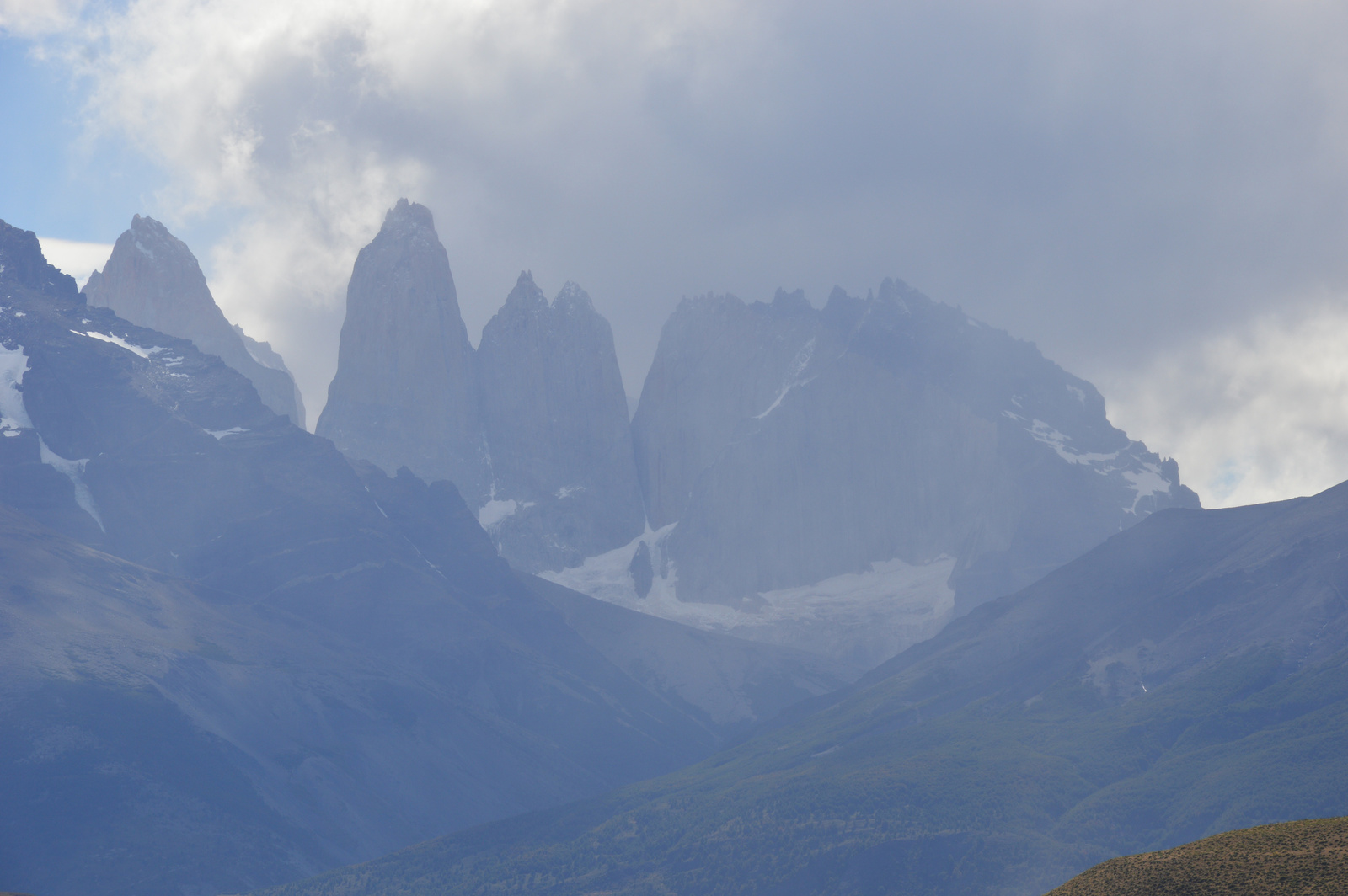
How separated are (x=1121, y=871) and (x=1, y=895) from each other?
82600 mm

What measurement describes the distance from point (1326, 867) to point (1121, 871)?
35.9 feet

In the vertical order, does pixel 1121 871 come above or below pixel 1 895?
below

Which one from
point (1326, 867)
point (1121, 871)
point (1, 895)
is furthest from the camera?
point (1, 895)

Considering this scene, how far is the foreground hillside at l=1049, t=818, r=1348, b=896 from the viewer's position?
228 ft

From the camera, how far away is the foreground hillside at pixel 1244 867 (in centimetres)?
6956

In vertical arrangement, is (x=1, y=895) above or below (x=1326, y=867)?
above

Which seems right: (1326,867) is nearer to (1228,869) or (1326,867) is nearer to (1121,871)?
(1228,869)

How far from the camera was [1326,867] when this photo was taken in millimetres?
69625

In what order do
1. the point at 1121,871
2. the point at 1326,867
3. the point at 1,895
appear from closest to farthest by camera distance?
1. the point at 1326,867
2. the point at 1121,871
3. the point at 1,895

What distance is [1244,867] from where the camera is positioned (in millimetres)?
72188

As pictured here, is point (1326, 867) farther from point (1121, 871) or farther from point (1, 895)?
point (1, 895)

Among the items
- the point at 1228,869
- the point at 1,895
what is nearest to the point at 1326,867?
the point at 1228,869

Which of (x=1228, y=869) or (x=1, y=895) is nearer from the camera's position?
(x=1228, y=869)

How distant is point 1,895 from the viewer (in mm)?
108000
